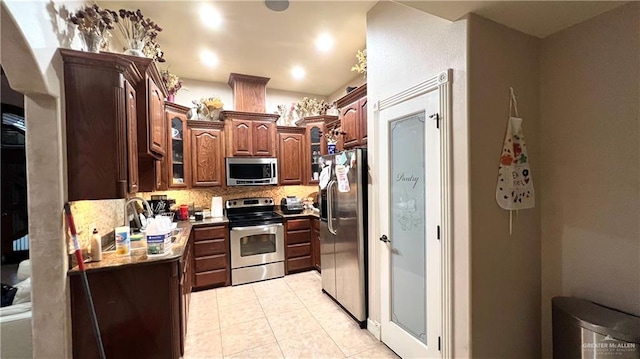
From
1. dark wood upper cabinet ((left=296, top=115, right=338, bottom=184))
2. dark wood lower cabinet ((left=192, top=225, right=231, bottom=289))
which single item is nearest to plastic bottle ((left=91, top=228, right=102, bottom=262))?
dark wood lower cabinet ((left=192, top=225, right=231, bottom=289))

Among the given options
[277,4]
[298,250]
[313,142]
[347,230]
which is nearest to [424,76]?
[277,4]

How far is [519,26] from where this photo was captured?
1.79 m

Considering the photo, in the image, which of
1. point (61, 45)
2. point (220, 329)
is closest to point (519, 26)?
point (61, 45)

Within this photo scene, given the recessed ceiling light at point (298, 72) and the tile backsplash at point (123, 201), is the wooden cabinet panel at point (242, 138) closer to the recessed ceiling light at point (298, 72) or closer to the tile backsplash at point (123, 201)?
the tile backsplash at point (123, 201)

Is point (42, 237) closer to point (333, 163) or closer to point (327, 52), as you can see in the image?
point (333, 163)

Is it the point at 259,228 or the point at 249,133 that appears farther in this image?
the point at 249,133

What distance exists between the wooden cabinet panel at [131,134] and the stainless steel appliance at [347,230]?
182 cm

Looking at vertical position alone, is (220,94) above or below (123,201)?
above

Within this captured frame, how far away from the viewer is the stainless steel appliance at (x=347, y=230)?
2637 mm

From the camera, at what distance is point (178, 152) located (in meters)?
3.82

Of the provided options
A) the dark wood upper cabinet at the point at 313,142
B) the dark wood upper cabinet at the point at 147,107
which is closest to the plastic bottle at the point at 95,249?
the dark wood upper cabinet at the point at 147,107

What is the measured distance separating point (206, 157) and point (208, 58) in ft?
4.52

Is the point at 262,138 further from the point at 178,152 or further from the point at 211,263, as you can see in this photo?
the point at 211,263

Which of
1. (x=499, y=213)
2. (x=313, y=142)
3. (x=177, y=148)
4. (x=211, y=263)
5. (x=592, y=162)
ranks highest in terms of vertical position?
(x=313, y=142)
